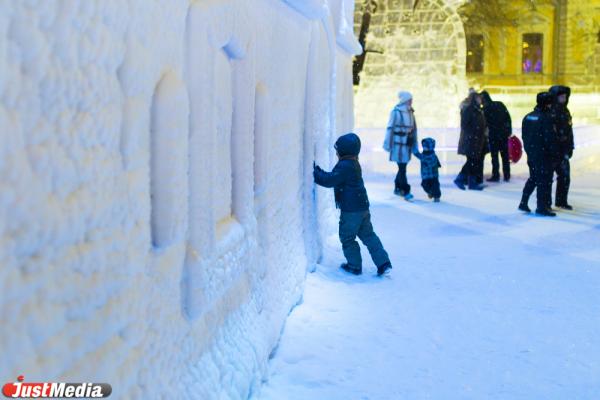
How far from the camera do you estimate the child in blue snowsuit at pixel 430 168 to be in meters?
10.4

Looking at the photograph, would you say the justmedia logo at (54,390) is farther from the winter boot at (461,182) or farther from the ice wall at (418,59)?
the ice wall at (418,59)

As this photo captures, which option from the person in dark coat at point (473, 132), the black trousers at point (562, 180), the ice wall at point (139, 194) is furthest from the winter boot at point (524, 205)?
the ice wall at point (139, 194)

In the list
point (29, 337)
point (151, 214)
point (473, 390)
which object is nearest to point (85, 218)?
point (29, 337)

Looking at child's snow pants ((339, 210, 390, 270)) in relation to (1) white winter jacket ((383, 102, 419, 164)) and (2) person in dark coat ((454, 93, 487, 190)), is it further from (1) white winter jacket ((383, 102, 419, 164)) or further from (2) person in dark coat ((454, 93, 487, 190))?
(2) person in dark coat ((454, 93, 487, 190))

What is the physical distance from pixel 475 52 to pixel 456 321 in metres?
33.2

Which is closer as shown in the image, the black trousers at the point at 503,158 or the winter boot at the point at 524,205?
the winter boot at the point at 524,205

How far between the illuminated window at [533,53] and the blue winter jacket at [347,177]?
3305cm

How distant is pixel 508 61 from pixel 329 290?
33475mm

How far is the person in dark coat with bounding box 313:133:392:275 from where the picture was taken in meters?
5.82

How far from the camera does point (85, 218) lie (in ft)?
5.56

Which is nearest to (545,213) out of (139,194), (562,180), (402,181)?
(562,180)

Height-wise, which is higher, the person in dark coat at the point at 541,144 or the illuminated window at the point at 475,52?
the illuminated window at the point at 475,52

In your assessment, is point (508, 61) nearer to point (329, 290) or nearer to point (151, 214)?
point (329, 290)

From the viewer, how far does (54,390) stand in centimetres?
159
